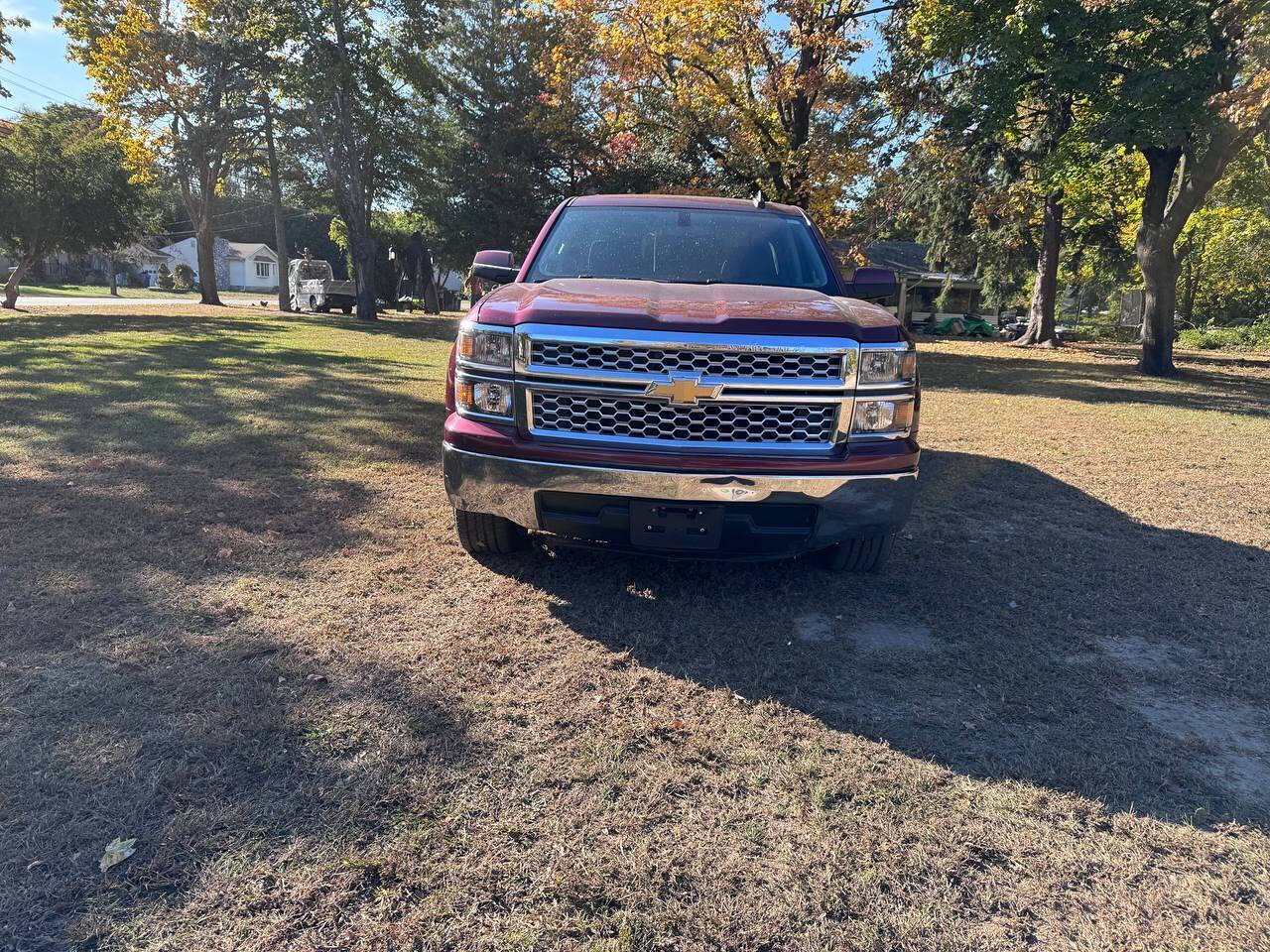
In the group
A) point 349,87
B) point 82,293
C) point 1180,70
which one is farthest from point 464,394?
point 82,293

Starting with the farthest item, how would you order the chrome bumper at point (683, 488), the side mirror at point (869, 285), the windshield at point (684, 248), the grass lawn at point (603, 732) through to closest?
1. the side mirror at point (869, 285)
2. the windshield at point (684, 248)
3. the chrome bumper at point (683, 488)
4. the grass lawn at point (603, 732)

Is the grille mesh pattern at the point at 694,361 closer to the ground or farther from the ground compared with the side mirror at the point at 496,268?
closer to the ground

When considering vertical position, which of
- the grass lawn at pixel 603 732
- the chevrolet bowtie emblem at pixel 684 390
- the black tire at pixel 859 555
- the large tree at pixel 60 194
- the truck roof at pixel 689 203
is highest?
the large tree at pixel 60 194

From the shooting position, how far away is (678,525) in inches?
125

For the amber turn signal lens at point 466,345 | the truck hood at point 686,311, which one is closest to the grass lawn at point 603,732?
the amber turn signal lens at point 466,345

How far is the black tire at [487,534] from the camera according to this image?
3818mm

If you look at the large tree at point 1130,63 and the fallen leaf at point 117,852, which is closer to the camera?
the fallen leaf at point 117,852

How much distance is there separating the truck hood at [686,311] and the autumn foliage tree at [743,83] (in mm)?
13276

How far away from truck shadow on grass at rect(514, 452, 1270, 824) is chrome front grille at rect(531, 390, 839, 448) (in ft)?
2.90

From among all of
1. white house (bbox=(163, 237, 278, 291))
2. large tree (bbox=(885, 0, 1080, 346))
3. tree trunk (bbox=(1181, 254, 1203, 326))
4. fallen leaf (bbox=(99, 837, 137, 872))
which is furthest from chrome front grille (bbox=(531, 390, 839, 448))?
white house (bbox=(163, 237, 278, 291))

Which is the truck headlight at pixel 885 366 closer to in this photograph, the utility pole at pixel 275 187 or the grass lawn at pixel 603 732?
the grass lawn at pixel 603 732

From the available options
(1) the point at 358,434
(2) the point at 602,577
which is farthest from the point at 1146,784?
(1) the point at 358,434

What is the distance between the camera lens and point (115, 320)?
18766 mm

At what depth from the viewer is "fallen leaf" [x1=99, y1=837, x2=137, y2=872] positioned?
6.36 feet
